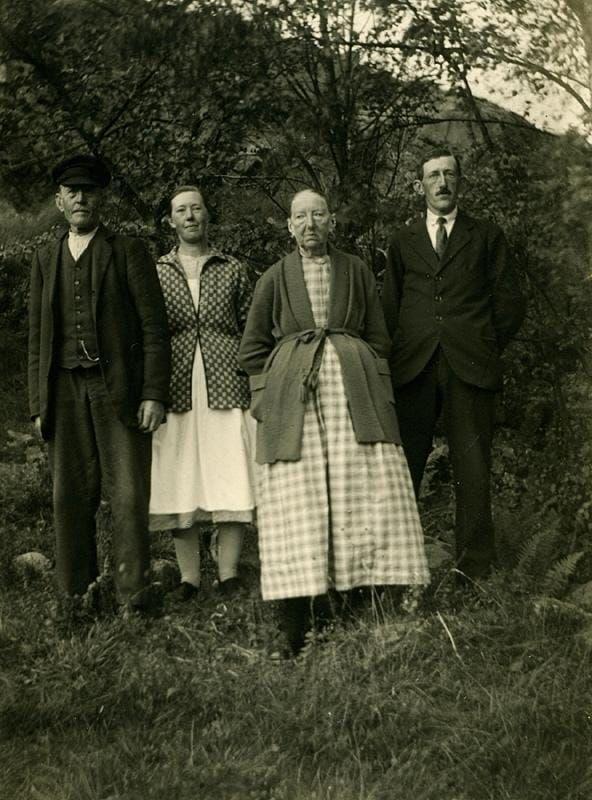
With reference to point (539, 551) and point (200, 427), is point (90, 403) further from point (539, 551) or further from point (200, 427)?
point (539, 551)

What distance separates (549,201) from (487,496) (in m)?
1.87

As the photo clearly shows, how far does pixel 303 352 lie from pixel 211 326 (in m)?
0.91

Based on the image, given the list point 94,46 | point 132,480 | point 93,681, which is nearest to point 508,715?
point 93,681

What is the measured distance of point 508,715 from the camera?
3.59 meters

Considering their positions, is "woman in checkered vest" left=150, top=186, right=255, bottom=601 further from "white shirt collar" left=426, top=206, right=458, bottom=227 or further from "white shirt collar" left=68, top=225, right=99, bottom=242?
"white shirt collar" left=426, top=206, right=458, bottom=227

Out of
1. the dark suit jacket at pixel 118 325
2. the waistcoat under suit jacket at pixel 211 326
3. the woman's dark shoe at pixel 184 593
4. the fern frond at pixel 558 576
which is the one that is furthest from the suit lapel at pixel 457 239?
the woman's dark shoe at pixel 184 593

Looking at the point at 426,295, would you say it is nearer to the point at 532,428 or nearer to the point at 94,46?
the point at 532,428

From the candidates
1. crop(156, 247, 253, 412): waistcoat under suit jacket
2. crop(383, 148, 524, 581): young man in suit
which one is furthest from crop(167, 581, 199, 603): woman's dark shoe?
crop(383, 148, 524, 581): young man in suit

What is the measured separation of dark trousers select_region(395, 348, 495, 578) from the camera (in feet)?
16.6

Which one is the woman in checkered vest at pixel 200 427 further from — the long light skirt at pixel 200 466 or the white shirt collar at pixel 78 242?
the white shirt collar at pixel 78 242

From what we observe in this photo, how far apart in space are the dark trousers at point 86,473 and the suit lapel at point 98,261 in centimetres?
38

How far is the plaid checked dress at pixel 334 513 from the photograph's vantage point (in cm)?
451

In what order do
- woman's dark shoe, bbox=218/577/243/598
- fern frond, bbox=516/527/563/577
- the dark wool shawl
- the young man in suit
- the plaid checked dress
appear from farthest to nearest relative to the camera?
woman's dark shoe, bbox=218/577/243/598 < the young man in suit < fern frond, bbox=516/527/563/577 < the dark wool shawl < the plaid checked dress

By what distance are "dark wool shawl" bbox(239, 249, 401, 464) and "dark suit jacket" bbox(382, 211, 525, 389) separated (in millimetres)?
274
